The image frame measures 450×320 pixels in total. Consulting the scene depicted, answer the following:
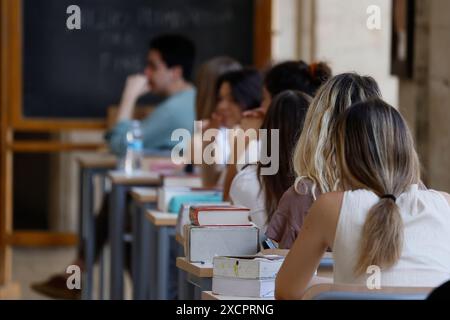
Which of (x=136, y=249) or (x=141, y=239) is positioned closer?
(x=141, y=239)

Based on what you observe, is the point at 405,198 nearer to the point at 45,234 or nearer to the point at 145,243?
the point at 145,243

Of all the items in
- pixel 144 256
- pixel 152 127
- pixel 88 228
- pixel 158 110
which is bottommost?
pixel 88 228

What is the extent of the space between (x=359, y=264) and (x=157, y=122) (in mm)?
4647

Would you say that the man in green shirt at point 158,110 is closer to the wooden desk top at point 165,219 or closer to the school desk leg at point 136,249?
the school desk leg at point 136,249

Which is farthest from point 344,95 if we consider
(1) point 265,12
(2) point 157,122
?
(1) point 265,12

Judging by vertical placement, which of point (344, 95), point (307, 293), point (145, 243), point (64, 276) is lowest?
point (64, 276)

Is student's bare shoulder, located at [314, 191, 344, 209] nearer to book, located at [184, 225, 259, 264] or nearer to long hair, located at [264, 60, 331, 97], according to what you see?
book, located at [184, 225, 259, 264]

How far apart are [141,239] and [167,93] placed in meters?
2.06

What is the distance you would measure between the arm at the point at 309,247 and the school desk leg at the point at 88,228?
4272mm

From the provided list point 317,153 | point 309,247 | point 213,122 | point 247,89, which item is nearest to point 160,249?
point 247,89

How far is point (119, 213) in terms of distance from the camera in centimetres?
625

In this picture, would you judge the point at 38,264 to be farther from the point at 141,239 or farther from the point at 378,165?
the point at 378,165

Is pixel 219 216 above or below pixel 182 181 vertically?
above

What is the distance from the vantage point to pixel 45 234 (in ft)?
28.5
